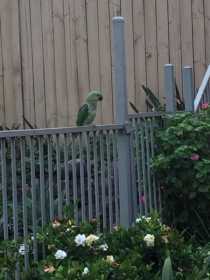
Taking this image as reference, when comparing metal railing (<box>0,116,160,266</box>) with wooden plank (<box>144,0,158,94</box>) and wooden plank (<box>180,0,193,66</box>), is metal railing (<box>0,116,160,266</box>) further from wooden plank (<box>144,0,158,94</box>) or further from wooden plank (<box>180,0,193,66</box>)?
wooden plank (<box>180,0,193,66</box>)

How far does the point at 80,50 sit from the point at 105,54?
0.27 meters

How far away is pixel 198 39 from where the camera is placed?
7.72 metres

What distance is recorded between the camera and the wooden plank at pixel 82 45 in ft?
25.8

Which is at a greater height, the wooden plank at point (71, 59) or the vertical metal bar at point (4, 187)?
the wooden plank at point (71, 59)

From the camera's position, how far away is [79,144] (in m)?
4.57

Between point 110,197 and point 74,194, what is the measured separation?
38cm

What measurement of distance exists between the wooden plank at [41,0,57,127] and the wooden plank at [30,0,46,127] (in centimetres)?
4

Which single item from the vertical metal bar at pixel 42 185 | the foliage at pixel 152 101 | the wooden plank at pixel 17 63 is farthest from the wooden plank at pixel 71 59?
the vertical metal bar at pixel 42 185

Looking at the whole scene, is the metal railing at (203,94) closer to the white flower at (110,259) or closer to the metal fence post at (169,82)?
the metal fence post at (169,82)

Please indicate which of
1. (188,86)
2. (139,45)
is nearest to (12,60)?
(139,45)

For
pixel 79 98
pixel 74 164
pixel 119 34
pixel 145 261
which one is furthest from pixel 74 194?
pixel 79 98

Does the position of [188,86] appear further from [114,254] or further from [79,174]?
[114,254]

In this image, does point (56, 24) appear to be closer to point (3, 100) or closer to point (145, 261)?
point (3, 100)

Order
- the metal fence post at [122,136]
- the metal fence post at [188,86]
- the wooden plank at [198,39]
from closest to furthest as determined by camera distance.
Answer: the metal fence post at [122,136] < the metal fence post at [188,86] < the wooden plank at [198,39]
